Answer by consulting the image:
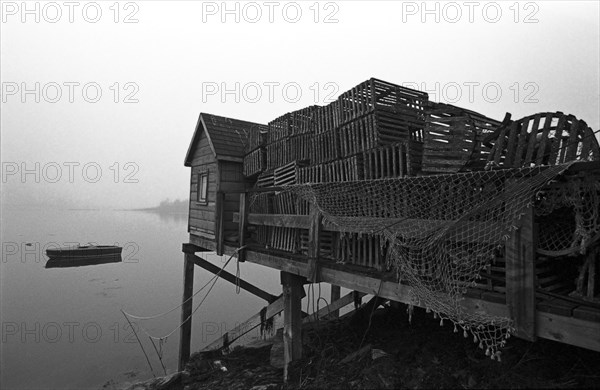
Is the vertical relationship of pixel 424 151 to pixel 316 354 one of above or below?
above

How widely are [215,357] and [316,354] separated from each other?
4.56m

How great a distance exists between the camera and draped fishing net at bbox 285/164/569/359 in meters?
3.48

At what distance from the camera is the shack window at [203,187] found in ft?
35.9

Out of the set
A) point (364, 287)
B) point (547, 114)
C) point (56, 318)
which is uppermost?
point (547, 114)

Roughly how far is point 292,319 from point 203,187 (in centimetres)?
611

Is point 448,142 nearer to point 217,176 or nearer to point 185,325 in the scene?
point 217,176

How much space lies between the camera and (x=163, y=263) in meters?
40.9

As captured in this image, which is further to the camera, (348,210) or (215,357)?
(215,357)

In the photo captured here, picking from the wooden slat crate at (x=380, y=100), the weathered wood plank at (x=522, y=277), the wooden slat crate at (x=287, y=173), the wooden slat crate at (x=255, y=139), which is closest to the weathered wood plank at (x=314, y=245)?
the wooden slat crate at (x=287, y=173)

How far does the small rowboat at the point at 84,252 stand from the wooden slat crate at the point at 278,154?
3444 cm

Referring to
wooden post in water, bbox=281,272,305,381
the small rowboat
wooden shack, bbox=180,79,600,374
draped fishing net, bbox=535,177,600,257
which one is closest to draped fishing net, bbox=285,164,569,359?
wooden shack, bbox=180,79,600,374

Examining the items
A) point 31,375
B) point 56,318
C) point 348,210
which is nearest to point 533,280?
point 348,210

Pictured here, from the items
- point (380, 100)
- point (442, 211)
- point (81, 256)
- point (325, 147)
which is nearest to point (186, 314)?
point (325, 147)

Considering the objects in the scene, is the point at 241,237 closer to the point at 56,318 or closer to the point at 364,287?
the point at 364,287
